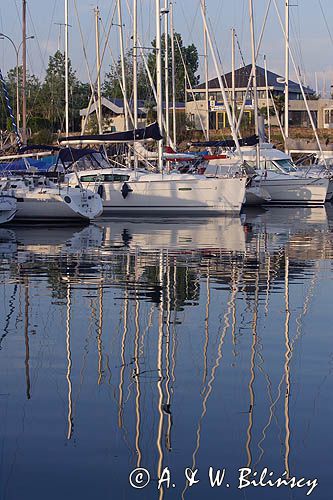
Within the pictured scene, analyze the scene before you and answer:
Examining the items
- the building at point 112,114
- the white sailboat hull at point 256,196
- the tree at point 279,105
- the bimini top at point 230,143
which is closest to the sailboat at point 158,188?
the white sailboat hull at point 256,196

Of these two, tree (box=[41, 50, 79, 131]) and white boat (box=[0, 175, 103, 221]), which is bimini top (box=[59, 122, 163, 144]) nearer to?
white boat (box=[0, 175, 103, 221])

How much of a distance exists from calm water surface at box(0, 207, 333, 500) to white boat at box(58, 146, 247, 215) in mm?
17188

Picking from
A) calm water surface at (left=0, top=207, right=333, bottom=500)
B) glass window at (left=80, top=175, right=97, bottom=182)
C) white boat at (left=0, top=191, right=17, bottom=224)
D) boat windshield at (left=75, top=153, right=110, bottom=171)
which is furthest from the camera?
boat windshield at (left=75, top=153, right=110, bottom=171)

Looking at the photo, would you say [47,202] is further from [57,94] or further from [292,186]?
[57,94]

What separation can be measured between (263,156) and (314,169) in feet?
10.1

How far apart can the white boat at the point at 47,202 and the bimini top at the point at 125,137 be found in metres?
4.97

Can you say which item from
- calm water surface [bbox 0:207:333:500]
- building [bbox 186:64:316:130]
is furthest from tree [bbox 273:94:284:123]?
calm water surface [bbox 0:207:333:500]

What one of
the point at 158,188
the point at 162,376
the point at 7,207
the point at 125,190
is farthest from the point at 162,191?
the point at 162,376

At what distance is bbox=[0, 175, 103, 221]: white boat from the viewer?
35.5 meters

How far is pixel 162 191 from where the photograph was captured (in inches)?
1597

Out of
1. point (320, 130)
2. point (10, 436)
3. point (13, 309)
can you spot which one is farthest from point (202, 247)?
point (320, 130)

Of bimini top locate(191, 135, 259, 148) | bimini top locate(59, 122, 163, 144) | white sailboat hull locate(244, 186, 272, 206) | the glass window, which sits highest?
bimini top locate(59, 122, 163, 144)

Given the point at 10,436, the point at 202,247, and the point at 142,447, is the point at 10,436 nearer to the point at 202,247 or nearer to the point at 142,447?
the point at 142,447

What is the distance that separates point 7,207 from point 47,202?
5.37 feet
